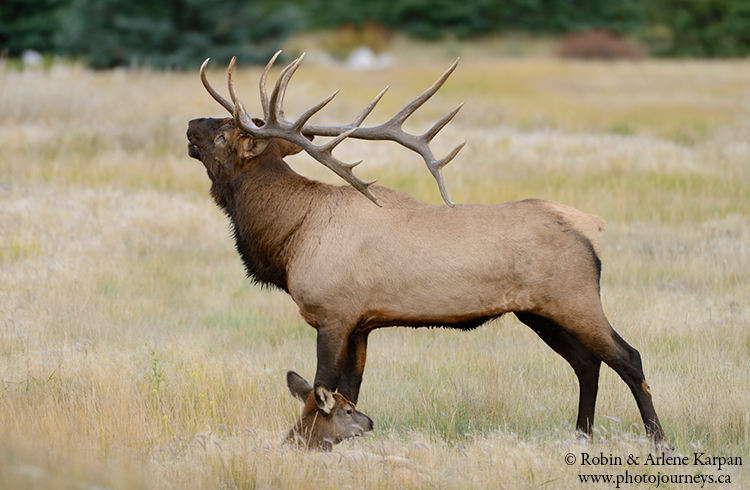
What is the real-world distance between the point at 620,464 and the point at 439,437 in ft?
3.23

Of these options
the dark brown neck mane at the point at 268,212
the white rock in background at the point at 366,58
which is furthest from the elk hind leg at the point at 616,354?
the white rock in background at the point at 366,58

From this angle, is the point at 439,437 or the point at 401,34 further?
the point at 401,34

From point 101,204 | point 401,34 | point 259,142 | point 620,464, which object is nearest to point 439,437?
point 620,464

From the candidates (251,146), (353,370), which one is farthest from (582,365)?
(251,146)

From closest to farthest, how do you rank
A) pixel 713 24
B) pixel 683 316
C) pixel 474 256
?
pixel 474 256, pixel 683 316, pixel 713 24

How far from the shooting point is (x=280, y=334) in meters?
6.70

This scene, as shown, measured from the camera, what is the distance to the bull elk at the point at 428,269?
4.38 metres

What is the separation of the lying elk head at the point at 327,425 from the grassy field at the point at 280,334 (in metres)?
0.12

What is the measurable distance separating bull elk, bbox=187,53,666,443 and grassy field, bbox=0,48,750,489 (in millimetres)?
474

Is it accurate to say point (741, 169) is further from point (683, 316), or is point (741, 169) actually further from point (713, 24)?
point (713, 24)

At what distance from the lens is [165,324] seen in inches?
266

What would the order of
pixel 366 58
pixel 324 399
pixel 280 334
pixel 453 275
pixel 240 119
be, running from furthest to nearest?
pixel 366 58 < pixel 280 334 < pixel 240 119 < pixel 453 275 < pixel 324 399

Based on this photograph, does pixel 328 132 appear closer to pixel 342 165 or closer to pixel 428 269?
pixel 342 165

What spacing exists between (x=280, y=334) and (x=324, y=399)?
2.70 m
